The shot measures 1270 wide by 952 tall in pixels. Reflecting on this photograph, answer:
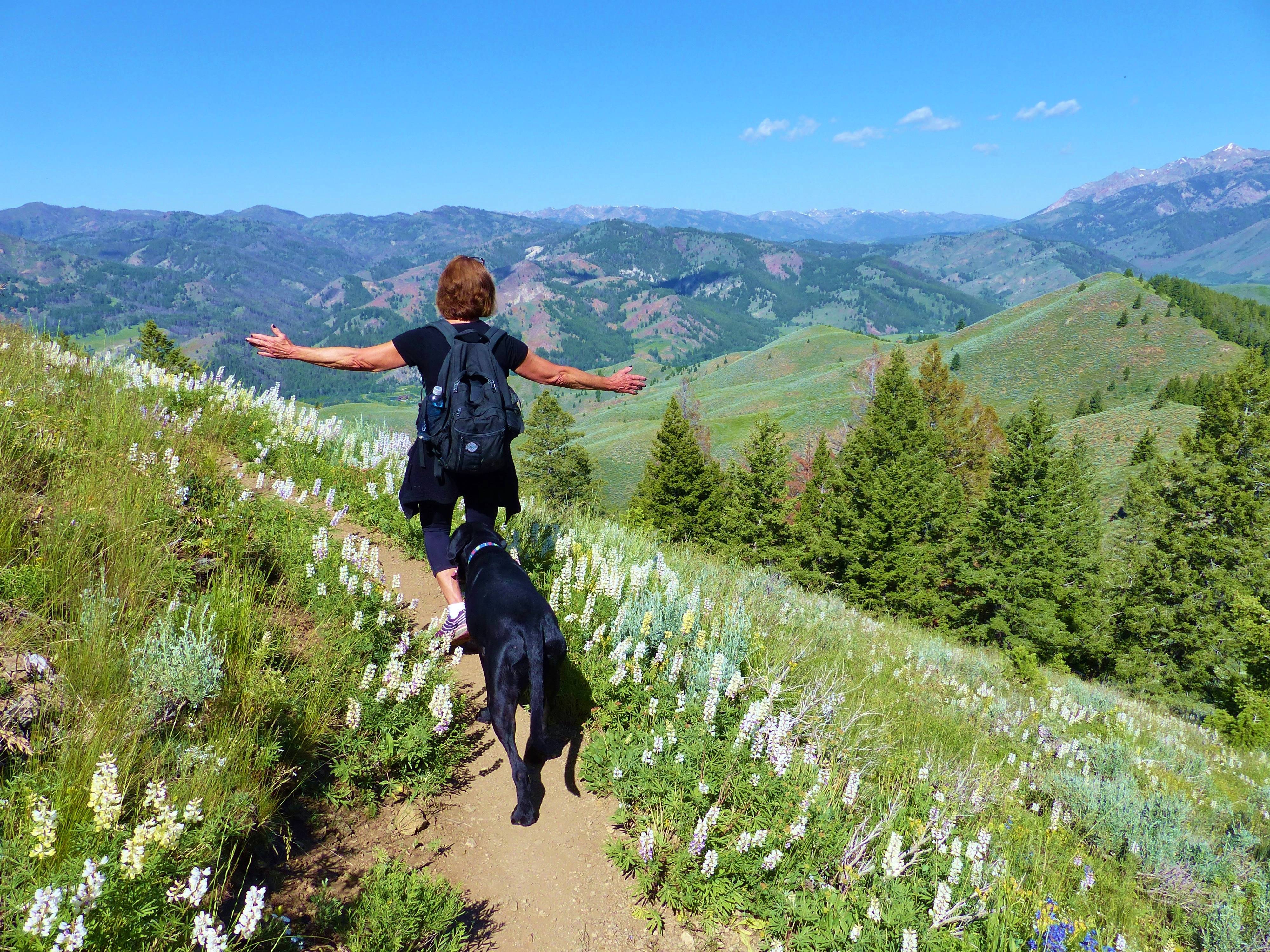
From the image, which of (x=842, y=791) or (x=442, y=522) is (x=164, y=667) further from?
(x=842, y=791)

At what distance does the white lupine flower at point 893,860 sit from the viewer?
307 centimetres

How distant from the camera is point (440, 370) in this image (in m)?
4.12

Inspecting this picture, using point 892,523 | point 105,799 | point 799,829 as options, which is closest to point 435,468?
point 105,799

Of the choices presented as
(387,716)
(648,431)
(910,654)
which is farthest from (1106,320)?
(387,716)

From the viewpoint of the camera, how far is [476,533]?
15.0 ft

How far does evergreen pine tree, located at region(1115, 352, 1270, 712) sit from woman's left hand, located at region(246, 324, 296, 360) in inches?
1460

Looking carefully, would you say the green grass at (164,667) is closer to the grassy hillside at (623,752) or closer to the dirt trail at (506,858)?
the grassy hillside at (623,752)

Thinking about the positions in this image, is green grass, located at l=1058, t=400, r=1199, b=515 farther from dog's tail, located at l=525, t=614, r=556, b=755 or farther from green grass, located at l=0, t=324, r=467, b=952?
green grass, located at l=0, t=324, r=467, b=952

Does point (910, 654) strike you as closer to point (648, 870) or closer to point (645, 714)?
point (645, 714)

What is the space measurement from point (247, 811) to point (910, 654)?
26.0 ft

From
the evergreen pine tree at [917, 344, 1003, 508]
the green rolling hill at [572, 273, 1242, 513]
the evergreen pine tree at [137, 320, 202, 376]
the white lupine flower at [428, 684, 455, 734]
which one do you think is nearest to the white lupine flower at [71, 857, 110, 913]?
the white lupine flower at [428, 684, 455, 734]

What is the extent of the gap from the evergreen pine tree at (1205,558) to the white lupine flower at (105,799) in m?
37.5

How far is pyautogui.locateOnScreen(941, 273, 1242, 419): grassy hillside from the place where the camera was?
91.9 metres

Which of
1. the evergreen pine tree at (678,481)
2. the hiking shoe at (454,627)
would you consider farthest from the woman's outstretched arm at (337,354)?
the evergreen pine tree at (678,481)
